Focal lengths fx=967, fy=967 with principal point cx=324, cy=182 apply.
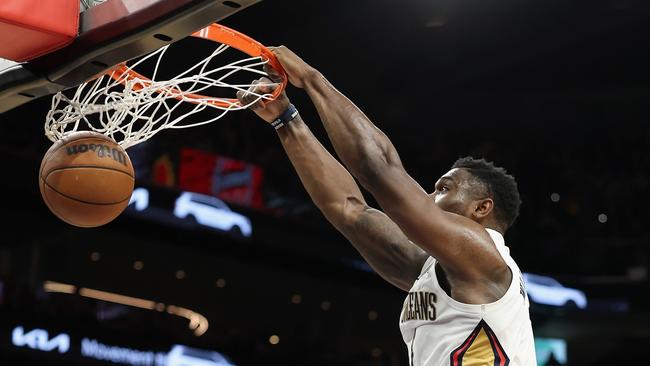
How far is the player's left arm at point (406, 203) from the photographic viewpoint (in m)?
2.69

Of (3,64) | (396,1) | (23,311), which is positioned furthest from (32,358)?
(3,64)

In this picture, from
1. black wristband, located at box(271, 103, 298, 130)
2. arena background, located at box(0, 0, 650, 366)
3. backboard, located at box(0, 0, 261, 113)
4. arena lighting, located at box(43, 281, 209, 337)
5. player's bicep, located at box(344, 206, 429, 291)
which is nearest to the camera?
backboard, located at box(0, 0, 261, 113)

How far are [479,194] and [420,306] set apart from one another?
44 centimetres

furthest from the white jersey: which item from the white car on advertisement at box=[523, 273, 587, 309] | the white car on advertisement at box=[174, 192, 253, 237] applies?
the white car on advertisement at box=[523, 273, 587, 309]

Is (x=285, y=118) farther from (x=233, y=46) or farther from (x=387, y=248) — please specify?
(x=387, y=248)

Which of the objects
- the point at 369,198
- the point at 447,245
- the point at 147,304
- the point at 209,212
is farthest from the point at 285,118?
the point at 147,304

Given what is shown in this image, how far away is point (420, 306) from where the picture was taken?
285 cm

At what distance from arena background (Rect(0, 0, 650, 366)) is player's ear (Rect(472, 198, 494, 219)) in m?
6.15

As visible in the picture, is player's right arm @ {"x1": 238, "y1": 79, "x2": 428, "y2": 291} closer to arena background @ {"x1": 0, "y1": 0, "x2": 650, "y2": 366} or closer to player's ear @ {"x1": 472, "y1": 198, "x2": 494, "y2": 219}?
player's ear @ {"x1": 472, "y1": 198, "x2": 494, "y2": 219}

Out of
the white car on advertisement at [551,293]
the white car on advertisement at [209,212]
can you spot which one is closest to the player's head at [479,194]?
the white car on advertisement at [209,212]

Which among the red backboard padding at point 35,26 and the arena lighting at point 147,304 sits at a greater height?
the red backboard padding at point 35,26

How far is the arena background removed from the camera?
9570 millimetres

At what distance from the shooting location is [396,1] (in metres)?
9.94

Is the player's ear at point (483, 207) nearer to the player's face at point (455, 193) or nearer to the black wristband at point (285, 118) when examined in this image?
the player's face at point (455, 193)
